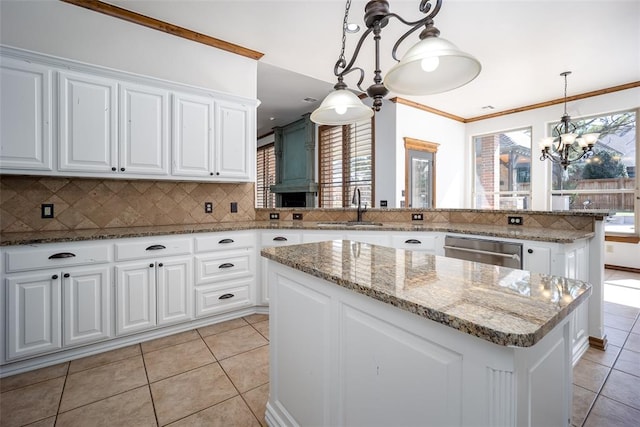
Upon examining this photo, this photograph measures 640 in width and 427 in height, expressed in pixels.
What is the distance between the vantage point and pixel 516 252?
231 centimetres

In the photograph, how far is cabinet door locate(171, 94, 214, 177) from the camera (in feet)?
8.93

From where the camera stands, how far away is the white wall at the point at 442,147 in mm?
4879

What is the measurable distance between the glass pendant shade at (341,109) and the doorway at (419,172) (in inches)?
131

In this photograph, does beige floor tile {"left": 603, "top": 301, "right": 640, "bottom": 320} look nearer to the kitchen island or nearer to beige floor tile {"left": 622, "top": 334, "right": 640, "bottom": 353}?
beige floor tile {"left": 622, "top": 334, "right": 640, "bottom": 353}

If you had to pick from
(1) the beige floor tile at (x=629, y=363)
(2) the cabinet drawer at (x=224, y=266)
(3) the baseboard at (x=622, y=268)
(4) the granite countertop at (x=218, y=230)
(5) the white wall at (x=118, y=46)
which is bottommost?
(1) the beige floor tile at (x=629, y=363)

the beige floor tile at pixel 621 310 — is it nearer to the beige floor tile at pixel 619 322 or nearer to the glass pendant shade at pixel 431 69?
the beige floor tile at pixel 619 322

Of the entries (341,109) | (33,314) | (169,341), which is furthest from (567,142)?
(33,314)

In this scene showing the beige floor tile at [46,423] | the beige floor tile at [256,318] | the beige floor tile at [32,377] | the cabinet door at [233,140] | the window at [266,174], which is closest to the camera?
the beige floor tile at [46,423]

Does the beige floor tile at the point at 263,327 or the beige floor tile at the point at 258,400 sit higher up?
the beige floor tile at the point at 263,327

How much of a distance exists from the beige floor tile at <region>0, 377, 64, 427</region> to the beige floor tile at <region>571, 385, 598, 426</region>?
2.86 meters

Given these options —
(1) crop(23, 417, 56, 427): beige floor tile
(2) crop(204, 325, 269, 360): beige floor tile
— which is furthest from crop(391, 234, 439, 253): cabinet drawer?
(1) crop(23, 417, 56, 427): beige floor tile

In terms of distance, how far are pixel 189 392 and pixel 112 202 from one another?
1.86 metres

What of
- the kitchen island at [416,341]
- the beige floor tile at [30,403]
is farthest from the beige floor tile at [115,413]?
the kitchen island at [416,341]

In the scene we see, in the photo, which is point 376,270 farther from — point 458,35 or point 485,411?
point 458,35
